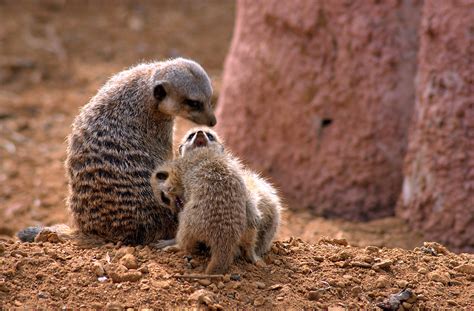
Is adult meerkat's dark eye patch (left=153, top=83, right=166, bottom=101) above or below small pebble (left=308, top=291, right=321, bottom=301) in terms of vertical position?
above

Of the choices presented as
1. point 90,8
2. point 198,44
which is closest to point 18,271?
point 198,44

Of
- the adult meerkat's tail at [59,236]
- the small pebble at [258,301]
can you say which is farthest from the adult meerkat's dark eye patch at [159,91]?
the small pebble at [258,301]

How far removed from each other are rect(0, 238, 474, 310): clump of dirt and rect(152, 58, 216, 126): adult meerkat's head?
→ 964 millimetres

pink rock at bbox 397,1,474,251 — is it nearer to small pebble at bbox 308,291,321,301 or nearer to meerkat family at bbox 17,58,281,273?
meerkat family at bbox 17,58,281,273

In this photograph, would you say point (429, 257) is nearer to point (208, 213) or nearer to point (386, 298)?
point (386, 298)

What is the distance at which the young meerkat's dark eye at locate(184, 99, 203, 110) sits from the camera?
4184 mm

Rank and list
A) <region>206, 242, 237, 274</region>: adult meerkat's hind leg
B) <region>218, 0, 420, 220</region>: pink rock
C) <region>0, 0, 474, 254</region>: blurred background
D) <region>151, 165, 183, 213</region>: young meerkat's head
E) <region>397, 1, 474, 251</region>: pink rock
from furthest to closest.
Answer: <region>218, 0, 420, 220</region>: pink rock, <region>0, 0, 474, 254</region>: blurred background, <region>397, 1, 474, 251</region>: pink rock, <region>151, 165, 183, 213</region>: young meerkat's head, <region>206, 242, 237, 274</region>: adult meerkat's hind leg

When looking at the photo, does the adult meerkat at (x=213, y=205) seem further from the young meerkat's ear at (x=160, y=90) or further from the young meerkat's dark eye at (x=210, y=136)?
the young meerkat's ear at (x=160, y=90)

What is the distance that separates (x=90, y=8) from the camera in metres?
10.1

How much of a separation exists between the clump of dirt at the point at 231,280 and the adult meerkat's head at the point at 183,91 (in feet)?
3.16

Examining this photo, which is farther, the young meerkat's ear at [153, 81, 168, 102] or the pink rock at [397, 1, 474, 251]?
the pink rock at [397, 1, 474, 251]

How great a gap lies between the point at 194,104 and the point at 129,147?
591mm

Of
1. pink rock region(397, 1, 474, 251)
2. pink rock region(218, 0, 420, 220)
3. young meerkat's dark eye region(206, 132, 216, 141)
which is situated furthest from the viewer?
pink rock region(218, 0, 420, 220)

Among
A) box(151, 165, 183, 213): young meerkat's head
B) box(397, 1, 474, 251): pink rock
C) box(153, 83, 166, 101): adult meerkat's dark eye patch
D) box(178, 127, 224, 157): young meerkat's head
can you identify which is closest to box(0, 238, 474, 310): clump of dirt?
box(151, 165, 183, 213): young meerkat's head
